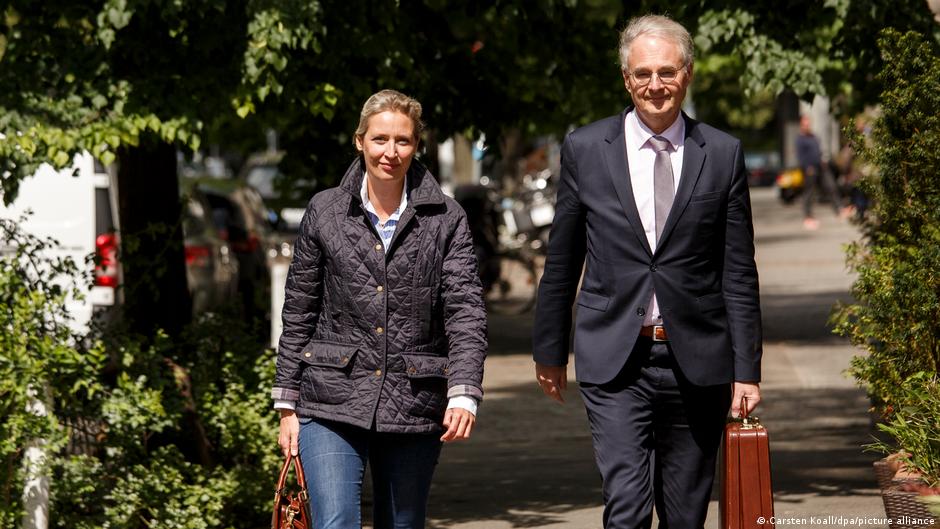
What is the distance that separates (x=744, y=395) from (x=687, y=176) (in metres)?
0.65

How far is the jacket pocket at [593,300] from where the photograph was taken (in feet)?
15.7

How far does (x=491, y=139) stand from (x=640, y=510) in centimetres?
559

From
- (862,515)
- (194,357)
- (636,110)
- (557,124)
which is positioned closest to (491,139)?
(557,124)

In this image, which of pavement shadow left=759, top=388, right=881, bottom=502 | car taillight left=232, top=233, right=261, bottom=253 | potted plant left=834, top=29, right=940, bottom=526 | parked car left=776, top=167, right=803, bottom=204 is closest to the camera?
potted plant left=834, top=29, right=940, bottom=526

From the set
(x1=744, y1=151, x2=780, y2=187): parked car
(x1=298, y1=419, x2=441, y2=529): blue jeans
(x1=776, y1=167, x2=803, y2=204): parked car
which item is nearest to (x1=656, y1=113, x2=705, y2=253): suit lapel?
(x1=298, y1=419, x2=441, y2=529): blue jeans

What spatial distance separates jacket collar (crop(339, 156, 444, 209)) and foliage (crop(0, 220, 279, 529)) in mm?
1970

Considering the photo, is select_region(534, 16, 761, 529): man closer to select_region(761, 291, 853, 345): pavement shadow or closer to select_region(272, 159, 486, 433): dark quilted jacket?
select_region(272, 159, 486, 433): dark quilted jacket

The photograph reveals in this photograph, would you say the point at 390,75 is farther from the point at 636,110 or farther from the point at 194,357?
the point at 636,110

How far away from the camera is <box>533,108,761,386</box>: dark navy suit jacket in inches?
186

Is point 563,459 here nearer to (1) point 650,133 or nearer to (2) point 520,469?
(2) point 520,469

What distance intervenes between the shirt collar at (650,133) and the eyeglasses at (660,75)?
13cm

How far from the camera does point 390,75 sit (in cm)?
816

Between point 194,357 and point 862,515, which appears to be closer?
point 862,515

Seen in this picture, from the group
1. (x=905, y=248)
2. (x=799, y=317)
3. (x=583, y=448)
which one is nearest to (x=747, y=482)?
(x=905, y=248)
